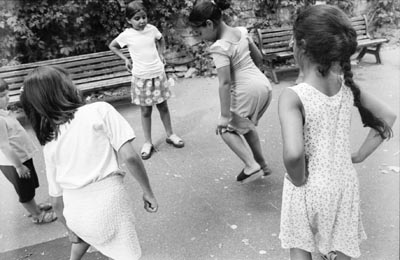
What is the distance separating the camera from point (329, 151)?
1.80 m

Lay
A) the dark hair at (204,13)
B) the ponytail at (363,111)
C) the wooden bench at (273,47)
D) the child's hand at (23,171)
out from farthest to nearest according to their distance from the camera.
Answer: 1. the wooden bench at (273,47)
2. the dark hair at (204,13)
3. the child's hand at (23,171)
4. the ponytail at (363,111)

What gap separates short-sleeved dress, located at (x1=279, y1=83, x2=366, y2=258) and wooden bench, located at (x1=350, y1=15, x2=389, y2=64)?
563 cm

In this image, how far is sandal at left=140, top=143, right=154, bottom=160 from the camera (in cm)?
431

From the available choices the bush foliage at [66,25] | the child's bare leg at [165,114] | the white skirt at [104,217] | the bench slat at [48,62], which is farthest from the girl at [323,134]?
the bush foliage at [66,25]

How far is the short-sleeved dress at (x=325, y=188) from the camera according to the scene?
1761 millimetres

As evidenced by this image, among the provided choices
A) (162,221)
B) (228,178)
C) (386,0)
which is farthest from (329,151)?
(386,0)

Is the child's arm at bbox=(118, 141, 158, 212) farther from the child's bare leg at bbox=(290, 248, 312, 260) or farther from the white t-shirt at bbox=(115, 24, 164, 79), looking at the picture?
A: the white t-shirt at bbox=(115, 24, 164, 79)

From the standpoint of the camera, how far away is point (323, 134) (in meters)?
1.78

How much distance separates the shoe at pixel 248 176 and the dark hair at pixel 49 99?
Answer: 1.87 m

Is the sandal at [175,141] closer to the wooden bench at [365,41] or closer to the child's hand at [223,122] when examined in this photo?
the child's hand at [223,122]

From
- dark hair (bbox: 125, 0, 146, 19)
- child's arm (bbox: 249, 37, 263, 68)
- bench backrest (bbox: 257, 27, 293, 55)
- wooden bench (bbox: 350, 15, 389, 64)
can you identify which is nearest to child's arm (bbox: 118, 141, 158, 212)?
child's arm (bbox: 249, 37, 263, 68)

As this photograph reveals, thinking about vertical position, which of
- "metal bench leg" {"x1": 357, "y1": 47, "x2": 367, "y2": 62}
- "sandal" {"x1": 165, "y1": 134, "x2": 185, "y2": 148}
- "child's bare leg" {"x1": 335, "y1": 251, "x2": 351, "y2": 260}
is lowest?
"metal bench leg" {"x1": 357, "y1": 47, "x2": 367, "y2": 62}

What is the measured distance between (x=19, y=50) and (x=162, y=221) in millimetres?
4297

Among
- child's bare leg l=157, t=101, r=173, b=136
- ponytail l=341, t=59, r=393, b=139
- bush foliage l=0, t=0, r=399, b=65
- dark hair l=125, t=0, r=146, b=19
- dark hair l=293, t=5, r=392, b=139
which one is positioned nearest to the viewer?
dark hair l=293, t=5, r=392, b=139
